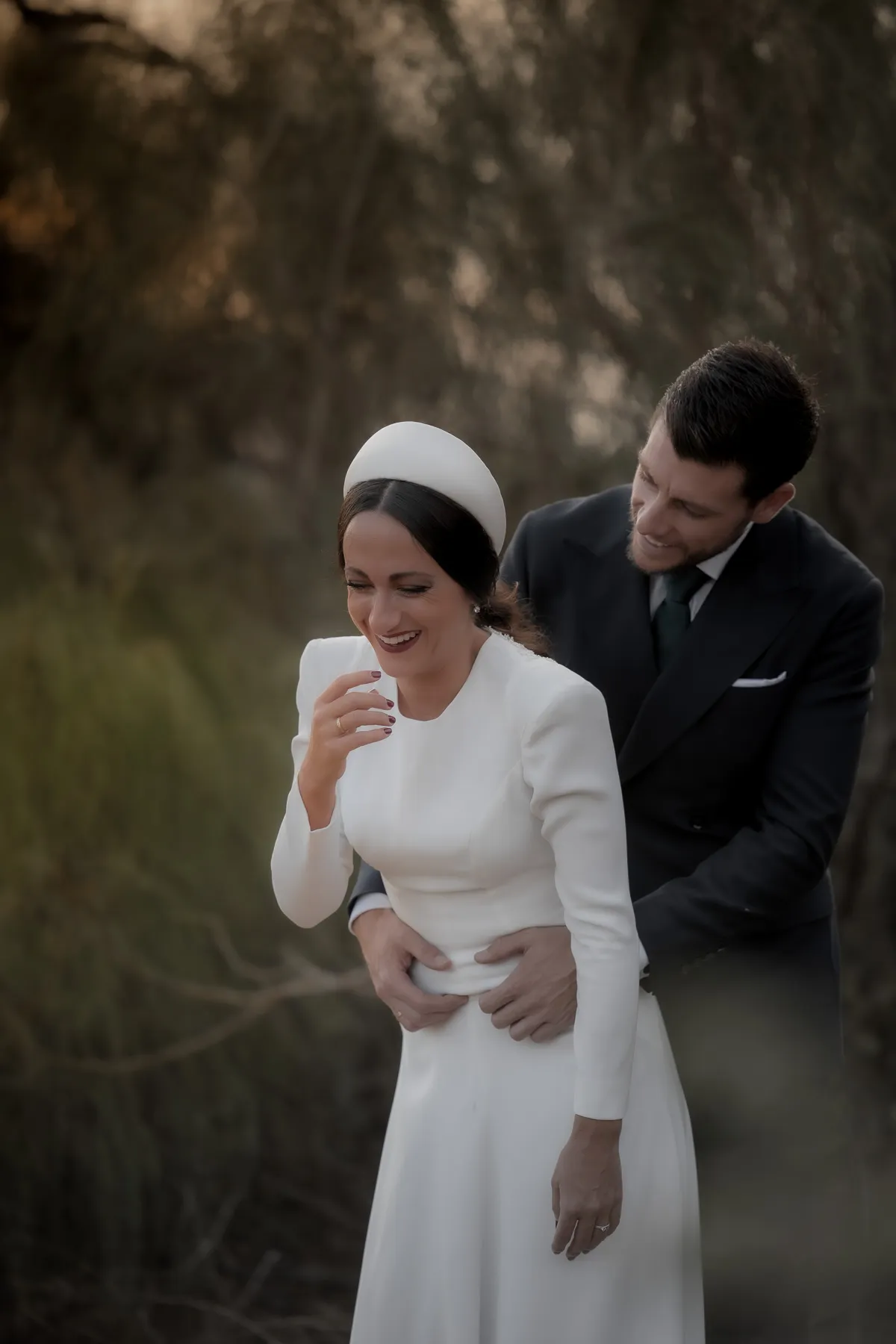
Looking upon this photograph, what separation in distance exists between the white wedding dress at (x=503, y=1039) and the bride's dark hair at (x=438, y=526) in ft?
0.30

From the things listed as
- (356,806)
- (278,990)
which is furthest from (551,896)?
(278,990)

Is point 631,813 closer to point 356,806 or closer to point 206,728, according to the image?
point 356,806

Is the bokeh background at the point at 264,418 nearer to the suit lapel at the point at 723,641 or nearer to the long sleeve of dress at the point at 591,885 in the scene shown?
the suit lapel at the point at 723,641

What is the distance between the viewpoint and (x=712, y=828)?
75.0 inches

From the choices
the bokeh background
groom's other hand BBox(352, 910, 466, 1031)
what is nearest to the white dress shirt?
groom's other hand BBox(352, 910, 466, 1031)

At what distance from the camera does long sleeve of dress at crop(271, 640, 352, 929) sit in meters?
1.55

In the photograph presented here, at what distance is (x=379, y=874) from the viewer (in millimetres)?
1785

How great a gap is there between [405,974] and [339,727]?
316 millimetres

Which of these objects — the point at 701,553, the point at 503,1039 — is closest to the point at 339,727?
the point at 503,1039

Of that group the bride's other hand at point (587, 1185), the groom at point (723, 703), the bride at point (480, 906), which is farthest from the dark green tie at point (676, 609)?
the bride's other hand at point (587, 1185)

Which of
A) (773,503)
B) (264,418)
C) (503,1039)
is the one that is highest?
(264,418)

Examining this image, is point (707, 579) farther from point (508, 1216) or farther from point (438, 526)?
point (508, 1216)

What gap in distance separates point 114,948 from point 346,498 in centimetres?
228

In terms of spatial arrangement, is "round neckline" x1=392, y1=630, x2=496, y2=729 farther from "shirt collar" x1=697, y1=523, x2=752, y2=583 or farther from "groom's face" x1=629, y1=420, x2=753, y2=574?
"shirt collar" x1=697, y1=523, x2=752, y2=583
